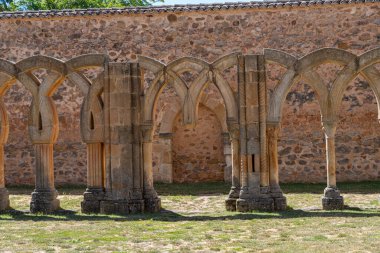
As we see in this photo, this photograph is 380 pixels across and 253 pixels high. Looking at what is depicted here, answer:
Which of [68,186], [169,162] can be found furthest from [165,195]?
[68,186]

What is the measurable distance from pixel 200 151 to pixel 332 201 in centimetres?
719

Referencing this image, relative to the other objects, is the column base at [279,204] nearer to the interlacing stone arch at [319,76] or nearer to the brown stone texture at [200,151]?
the interlacing stone arch at [319,76]

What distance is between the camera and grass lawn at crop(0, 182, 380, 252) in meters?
9.18

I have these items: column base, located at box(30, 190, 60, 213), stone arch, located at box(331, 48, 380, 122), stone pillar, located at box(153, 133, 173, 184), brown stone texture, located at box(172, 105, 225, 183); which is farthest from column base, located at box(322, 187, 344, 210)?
stone pillar, located at box(153, 133, 173, 184)

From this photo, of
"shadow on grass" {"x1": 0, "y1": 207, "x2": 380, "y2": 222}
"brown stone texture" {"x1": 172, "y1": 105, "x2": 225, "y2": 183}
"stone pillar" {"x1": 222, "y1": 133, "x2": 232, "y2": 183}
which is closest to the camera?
"shadow on grass" {"x1": 0, "y1": 207, "x2": 380, "y2": 222}

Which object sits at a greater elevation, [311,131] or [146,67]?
[146,67]

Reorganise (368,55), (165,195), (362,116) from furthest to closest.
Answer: (362,116) < (165,195) < (368,55)

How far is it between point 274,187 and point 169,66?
3.07 meters

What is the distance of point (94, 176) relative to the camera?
13.8 m

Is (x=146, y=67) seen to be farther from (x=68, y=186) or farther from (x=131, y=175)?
(x=68, y=186)

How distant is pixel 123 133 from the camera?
13367mm

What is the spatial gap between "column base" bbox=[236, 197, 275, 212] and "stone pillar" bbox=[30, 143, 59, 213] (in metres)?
3.65

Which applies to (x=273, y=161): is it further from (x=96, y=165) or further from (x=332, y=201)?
(x=96, y=165)

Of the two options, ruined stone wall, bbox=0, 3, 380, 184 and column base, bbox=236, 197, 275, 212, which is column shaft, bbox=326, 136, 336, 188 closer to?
column base, bbox=236, 197, 275, 212
